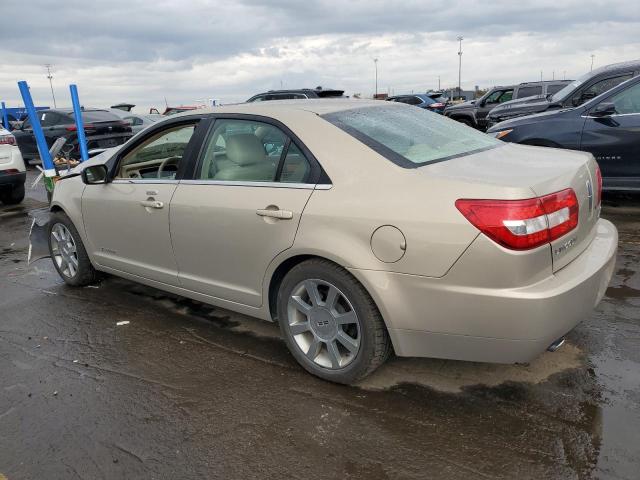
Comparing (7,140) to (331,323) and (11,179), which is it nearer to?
(11,179)

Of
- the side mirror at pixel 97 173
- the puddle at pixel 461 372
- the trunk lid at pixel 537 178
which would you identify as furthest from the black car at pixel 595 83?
the side mirror at pixel 97 173

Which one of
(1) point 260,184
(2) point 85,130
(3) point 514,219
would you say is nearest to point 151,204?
(1) point 260,184

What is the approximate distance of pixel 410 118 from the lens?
3.48 meters

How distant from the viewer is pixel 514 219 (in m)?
2.35

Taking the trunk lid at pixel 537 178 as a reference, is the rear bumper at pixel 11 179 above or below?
below

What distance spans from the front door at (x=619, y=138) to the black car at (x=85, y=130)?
11078mm

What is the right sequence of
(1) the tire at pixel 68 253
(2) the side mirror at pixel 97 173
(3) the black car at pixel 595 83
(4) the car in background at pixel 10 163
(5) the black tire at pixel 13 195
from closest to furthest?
(2) the side mirror at pixel 97 173
(1) the tire at pixel 68 253
(3) the black car at pixel 595 83
(4) the car in background at pixel 10 163
(5) the black tire at pixel 13 195

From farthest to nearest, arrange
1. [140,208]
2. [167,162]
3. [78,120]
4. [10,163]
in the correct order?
[10,163] < [78,120] < [167,162] < [140,208]

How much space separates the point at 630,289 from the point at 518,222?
243cm

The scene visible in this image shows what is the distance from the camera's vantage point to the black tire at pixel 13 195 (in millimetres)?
9838

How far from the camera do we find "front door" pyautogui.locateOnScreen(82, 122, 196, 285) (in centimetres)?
372

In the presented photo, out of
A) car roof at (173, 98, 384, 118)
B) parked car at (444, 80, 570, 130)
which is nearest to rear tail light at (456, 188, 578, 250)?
car roof at (173, 98, 384, 118)

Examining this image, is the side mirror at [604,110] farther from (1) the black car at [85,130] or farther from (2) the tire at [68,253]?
(1) the black car at [85,130]

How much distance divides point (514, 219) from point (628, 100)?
5.15 metres
